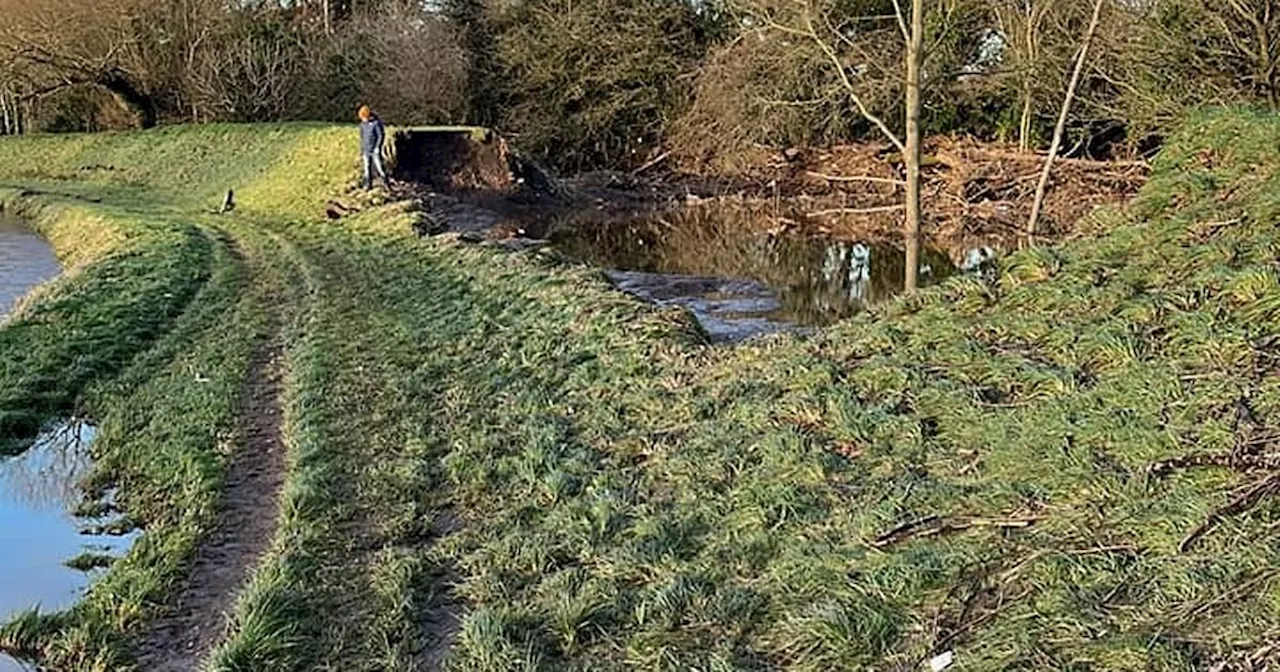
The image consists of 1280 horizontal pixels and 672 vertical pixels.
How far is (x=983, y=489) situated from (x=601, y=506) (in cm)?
217

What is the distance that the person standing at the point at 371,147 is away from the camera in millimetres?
22406

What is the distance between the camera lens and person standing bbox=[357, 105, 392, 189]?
73.5 feet

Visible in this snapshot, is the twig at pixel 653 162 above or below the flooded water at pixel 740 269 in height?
above

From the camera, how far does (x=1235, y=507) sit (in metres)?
4.43

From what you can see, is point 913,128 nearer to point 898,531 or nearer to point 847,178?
point 898,531

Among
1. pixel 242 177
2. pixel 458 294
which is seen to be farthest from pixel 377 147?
pixel 458 294

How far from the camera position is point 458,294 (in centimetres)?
1370

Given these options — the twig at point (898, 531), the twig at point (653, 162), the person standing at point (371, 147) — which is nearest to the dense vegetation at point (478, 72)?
the twig at point (653, 162)

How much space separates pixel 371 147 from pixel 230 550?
58.1ft

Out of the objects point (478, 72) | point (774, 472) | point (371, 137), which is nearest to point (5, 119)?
point (478, 72)

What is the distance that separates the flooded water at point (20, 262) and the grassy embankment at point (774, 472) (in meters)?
4.49

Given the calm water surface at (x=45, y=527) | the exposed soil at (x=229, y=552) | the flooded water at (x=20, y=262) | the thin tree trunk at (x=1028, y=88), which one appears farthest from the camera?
the thin tree trunk at (x=1028, y=88)

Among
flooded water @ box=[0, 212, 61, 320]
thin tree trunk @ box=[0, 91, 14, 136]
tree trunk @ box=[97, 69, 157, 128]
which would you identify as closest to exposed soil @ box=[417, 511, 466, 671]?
flooded water @ box=[0, 212, 61, 320]

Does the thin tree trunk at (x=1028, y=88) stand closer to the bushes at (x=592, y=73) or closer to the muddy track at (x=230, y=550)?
the bushes at (x=592, y=73)
